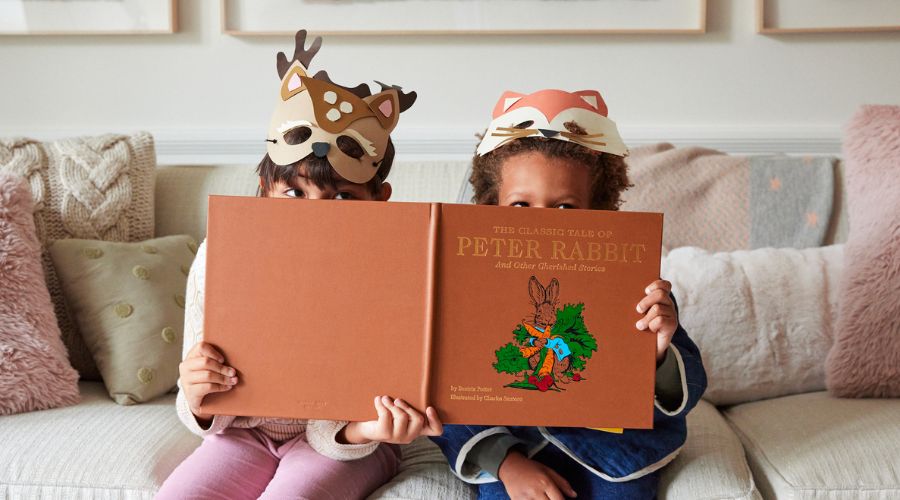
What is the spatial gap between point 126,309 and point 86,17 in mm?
991

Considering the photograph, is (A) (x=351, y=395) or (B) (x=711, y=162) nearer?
(A) (x=351, y=395)

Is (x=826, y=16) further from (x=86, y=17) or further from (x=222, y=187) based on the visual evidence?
(x=86, y=17)

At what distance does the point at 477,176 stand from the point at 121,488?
29.3 inches

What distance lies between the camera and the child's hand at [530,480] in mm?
1172

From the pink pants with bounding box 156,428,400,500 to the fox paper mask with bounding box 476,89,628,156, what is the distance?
53 centimetres

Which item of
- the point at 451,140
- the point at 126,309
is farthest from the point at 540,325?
the point at 451,140

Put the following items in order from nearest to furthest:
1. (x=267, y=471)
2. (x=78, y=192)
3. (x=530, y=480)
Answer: (x=530, y=480) → (x=267, y=471) → (x=78, y=192)

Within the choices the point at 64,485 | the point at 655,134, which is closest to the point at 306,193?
the point at 64,485

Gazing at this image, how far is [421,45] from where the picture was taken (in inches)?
85.2

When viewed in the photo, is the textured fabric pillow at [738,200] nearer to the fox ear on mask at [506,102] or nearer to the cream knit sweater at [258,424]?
the fox ear on mask at [506,102]

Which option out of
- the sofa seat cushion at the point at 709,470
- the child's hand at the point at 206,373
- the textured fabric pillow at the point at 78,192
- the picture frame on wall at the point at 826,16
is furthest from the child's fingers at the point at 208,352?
the picture frame on wall at the point at 826,16

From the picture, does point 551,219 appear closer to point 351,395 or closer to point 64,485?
point 351,395

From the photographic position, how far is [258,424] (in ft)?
4.33

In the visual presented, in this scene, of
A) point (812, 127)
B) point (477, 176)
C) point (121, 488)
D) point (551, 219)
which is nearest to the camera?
point (551, 219)
